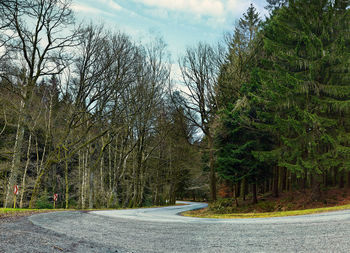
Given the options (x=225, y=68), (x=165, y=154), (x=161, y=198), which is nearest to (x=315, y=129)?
(x=225, y=68)

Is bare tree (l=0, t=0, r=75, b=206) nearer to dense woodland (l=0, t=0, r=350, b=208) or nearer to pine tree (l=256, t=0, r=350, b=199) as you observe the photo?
dense woodland (l=0, t=0, r=350, b=208)

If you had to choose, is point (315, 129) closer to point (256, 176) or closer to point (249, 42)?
point (256, 176)

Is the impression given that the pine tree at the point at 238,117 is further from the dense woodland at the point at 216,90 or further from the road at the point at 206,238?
the road at the point at 206,238

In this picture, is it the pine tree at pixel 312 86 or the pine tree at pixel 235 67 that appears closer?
the pine tree at pixel 312 86

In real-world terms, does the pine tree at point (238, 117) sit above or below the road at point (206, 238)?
above

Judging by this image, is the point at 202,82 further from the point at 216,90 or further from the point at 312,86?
the point at 312,86

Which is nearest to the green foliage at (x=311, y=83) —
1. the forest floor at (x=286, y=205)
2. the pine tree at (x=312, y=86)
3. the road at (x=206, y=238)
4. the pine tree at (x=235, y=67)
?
the pine tree at (x=312, y=86)

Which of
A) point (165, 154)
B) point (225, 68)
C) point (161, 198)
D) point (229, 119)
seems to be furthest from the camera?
point (161, 198)

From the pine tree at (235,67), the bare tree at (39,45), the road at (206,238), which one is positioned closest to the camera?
the road at (206,238)

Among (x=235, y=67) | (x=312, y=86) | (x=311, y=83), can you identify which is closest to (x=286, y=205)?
(x=312, y=86)

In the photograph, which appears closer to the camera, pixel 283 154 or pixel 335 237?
pixel 335 237

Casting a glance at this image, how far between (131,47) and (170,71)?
207 inches

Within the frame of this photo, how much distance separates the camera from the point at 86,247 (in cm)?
577

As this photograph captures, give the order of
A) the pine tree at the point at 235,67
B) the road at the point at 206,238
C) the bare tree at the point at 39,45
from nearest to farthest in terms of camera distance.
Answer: the road at the point at 206,238 → the bare tree at the point at 39,45 → the pine tree at the point at 235,67
